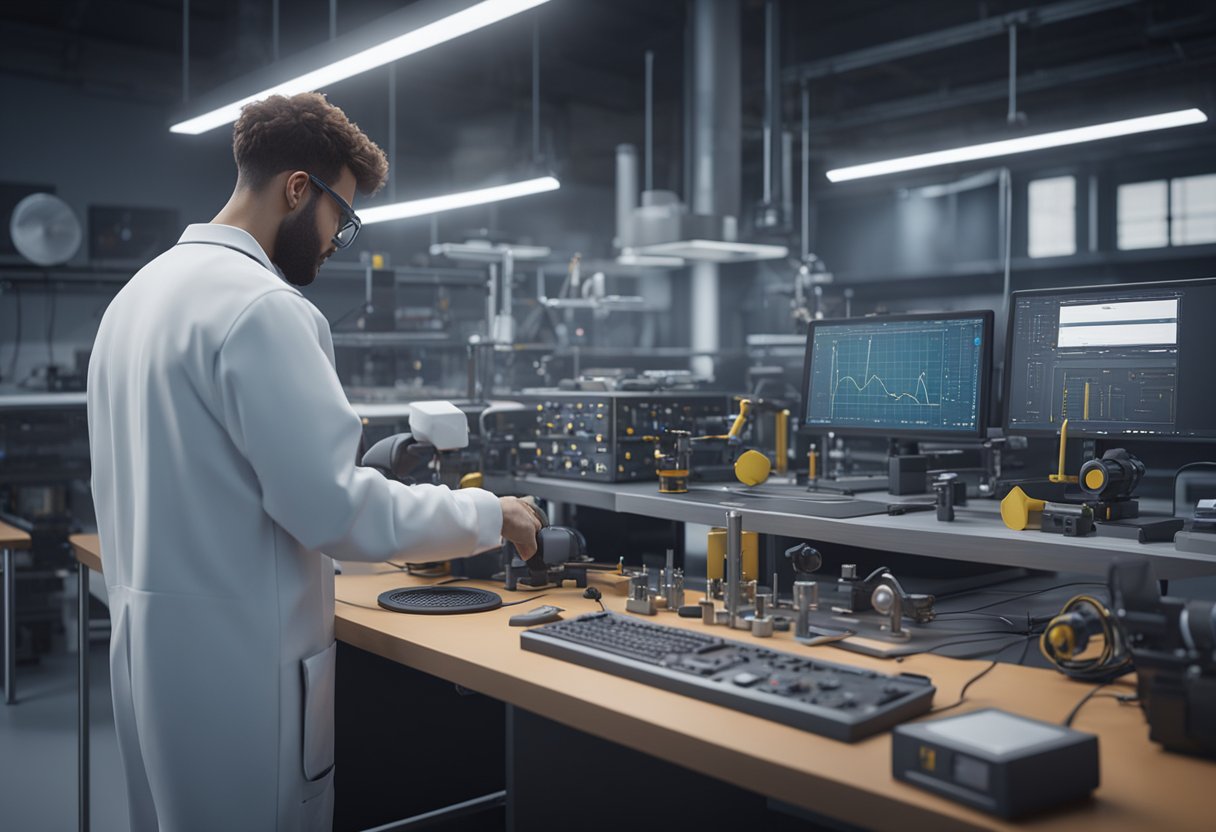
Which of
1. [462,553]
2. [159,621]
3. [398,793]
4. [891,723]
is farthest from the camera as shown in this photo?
[398,793]

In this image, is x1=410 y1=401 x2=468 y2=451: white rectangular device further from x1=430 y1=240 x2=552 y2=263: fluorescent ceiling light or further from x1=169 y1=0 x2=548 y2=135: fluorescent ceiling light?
Answer: x1=430 y1=240 x2=552 y2=263: fluorescent ceiling light

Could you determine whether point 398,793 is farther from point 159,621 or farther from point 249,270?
point 249,270

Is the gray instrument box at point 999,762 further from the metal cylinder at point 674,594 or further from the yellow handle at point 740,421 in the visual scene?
the yellow handle at point 740,421

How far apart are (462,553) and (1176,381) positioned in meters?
1.40

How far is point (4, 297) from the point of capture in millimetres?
6688

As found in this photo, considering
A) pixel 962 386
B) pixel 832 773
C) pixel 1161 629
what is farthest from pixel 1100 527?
pixel 832 773

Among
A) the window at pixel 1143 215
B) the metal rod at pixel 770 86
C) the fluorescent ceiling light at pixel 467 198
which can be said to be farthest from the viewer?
the window at pixel 1143 215

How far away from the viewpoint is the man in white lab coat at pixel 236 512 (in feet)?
4.26

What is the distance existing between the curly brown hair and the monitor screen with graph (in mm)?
1393

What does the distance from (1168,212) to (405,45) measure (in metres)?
6.59

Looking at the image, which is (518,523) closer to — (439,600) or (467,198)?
(439,600)

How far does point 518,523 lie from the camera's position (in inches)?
64.2

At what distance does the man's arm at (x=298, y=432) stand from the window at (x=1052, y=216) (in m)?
7.57

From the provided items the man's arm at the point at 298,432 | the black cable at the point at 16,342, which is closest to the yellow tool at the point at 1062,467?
the man's arm at the point at 298,432
